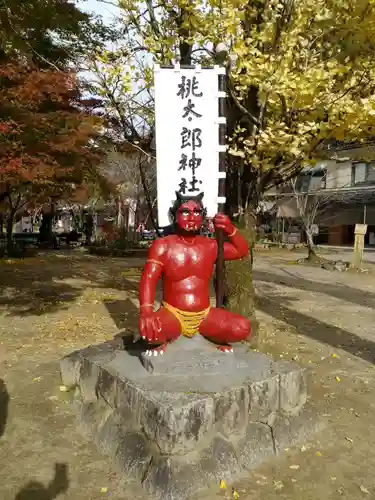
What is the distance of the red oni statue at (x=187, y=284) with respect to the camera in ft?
13.1

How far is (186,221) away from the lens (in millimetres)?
4000

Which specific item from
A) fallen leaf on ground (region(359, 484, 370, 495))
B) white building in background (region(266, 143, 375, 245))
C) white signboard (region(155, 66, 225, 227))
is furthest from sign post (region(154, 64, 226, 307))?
white building in background (region(266, 143, 375, 245))

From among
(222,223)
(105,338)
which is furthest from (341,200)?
(222,223)

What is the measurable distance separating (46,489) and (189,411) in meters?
1.22

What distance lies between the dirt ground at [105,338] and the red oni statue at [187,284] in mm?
1175

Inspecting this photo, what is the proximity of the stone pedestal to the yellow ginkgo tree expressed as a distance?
2776mm

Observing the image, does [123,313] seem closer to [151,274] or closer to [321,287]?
[151,274]

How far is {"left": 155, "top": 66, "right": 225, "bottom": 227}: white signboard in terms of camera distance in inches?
175

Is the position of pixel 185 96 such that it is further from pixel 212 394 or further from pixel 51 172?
pixel 51 172

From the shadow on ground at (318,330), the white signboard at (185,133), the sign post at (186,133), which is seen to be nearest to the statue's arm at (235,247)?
the sign post at (186,133)

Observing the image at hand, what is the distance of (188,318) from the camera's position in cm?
412

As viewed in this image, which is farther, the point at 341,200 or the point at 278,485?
the point at 341,200

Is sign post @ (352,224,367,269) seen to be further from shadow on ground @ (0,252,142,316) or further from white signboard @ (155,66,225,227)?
white signboard @ (155,66,225,227)

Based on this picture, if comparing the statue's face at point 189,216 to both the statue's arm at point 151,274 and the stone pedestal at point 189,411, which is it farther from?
the stone pedestal at point 189,411
